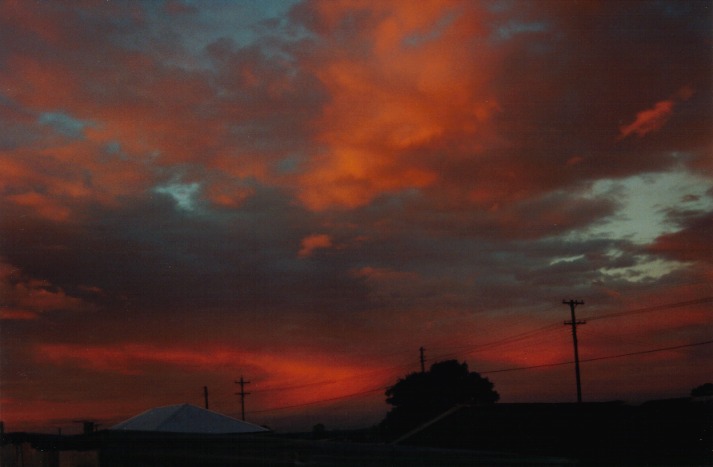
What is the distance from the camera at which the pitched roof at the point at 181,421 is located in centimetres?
2961

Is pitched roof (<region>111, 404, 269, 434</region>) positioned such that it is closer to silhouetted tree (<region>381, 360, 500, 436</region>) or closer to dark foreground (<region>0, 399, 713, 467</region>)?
dark foreground (<region>0, 399, 713, 467</region>)

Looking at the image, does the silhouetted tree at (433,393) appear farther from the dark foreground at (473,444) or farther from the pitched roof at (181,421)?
the pitched roof at (181,421)

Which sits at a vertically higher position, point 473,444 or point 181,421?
point 181,421

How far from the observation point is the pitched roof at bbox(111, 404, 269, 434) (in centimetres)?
2961

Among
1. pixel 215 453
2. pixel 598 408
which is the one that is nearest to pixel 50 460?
pixel 215 453

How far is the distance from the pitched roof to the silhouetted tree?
35.8 metres

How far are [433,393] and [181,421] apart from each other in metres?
39.8

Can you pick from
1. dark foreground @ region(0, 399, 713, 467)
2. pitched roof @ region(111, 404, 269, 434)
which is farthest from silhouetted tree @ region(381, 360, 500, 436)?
pitched roof @ region(111, 404, 269, 434)

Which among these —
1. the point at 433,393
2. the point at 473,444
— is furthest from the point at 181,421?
the point at 433,393

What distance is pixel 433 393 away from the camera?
66688mm

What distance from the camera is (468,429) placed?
34.0 meters

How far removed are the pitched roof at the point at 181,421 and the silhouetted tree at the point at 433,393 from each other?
35772 millimetres

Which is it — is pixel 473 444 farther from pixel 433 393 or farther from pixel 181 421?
pixel 433 393

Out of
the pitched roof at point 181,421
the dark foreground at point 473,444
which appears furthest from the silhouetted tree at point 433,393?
the pitched roof at point 181,421
